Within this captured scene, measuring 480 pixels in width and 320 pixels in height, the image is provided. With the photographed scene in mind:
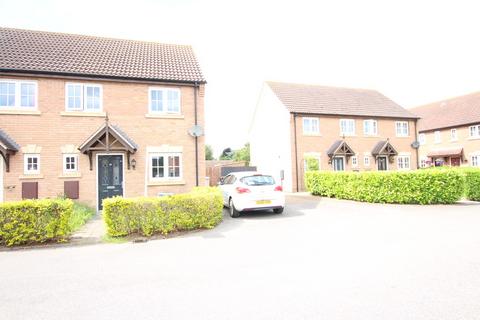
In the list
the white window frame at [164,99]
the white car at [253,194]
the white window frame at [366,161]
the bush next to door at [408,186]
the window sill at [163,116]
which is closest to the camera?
the white car at [253,194]

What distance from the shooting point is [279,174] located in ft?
76.4

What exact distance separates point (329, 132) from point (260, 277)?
763 inches

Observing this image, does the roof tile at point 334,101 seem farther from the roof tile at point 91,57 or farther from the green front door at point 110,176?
the green front door at point 110,176

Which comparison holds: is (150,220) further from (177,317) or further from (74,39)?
(74,39)

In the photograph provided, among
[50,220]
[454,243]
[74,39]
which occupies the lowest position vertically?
[454,243]

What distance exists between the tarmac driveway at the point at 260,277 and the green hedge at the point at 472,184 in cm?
654

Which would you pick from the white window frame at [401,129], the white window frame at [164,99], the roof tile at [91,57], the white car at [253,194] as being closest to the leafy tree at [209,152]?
the white window frame at [401,129]

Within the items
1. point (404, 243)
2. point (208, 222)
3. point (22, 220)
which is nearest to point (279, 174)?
point (208, 222)

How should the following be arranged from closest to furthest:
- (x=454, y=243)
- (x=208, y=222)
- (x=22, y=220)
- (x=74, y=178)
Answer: (x=454, y=243), (x=22, y=220), (x=208, y=222), (x=74, y=178)

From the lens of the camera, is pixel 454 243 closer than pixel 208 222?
Yes

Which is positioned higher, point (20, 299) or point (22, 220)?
point (22, 220)

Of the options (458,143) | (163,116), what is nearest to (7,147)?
(163,116)

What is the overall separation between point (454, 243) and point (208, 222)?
5845mm

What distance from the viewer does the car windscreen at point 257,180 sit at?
34.5 ft
